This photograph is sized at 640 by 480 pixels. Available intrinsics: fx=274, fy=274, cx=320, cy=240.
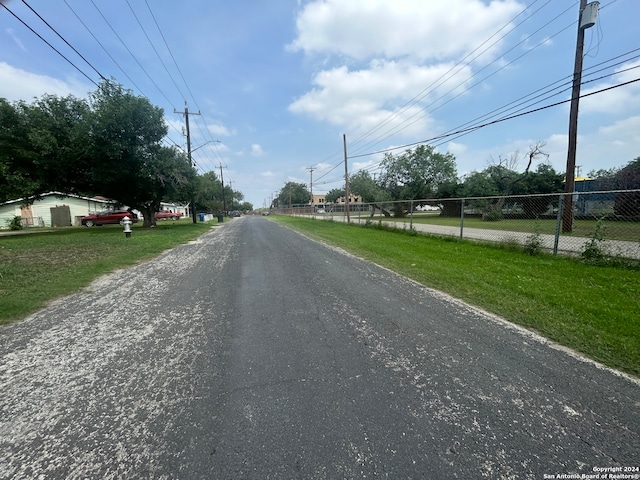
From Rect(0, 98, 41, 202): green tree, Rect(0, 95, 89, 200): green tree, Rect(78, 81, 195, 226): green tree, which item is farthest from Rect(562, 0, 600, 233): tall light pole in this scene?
Rect(0, 98, 41, 202): green tree

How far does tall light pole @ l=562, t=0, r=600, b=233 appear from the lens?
11.5 meters

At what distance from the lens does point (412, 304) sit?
433 centimetres

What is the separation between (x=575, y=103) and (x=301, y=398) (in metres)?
17.7

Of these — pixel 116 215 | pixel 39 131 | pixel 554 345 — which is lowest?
pixel 554 345

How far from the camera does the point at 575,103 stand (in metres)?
12.7

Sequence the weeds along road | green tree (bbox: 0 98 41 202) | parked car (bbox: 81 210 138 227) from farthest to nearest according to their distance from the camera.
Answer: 1. parked car (bbox: 81 210 138 227)
2. green tree (bbox: 0 98 41 202)
3. the weeds along road

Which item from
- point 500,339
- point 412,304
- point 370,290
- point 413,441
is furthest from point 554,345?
point 370,290

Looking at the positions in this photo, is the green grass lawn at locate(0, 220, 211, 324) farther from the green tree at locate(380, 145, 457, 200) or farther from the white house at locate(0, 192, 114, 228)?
the green tree at locate(380, 145, 457, 200)

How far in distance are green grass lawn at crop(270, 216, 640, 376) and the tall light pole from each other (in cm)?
614

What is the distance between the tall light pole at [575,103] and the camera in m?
11.5

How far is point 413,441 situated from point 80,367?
9.96 feet

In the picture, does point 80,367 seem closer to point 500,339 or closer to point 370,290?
point 370,290

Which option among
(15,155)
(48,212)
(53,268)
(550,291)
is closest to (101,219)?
(48,212)

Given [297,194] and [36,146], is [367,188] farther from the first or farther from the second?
[297,194]
